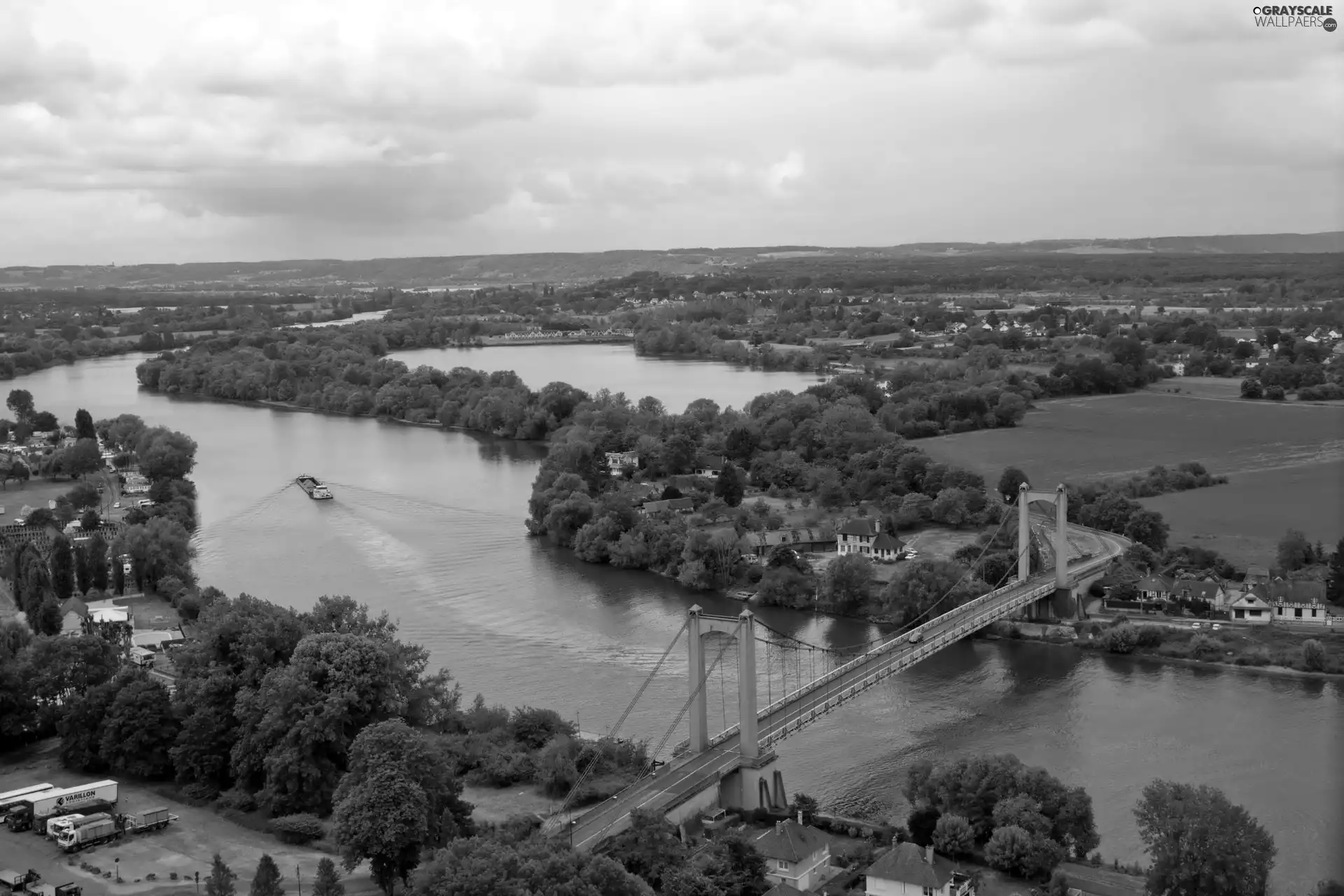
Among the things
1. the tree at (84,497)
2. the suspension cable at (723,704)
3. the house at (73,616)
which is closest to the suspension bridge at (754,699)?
the suspension cable at (723,704)

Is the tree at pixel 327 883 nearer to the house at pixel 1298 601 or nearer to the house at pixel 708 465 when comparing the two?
the house at pixel 1298 601

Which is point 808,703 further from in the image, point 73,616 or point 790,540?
point 73,616

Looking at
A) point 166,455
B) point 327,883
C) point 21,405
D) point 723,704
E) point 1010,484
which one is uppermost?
point 21,405

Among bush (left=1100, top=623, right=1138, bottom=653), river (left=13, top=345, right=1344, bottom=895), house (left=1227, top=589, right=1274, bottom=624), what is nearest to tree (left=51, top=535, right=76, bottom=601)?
river (left=13, top=345, right=1344, bottom=895)

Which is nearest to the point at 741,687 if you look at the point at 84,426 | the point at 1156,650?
the point at 1156,650

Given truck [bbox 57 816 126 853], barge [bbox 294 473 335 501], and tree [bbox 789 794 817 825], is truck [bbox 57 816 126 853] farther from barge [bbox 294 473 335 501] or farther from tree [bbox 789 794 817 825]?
barge [bbox 294 473 335 501]
